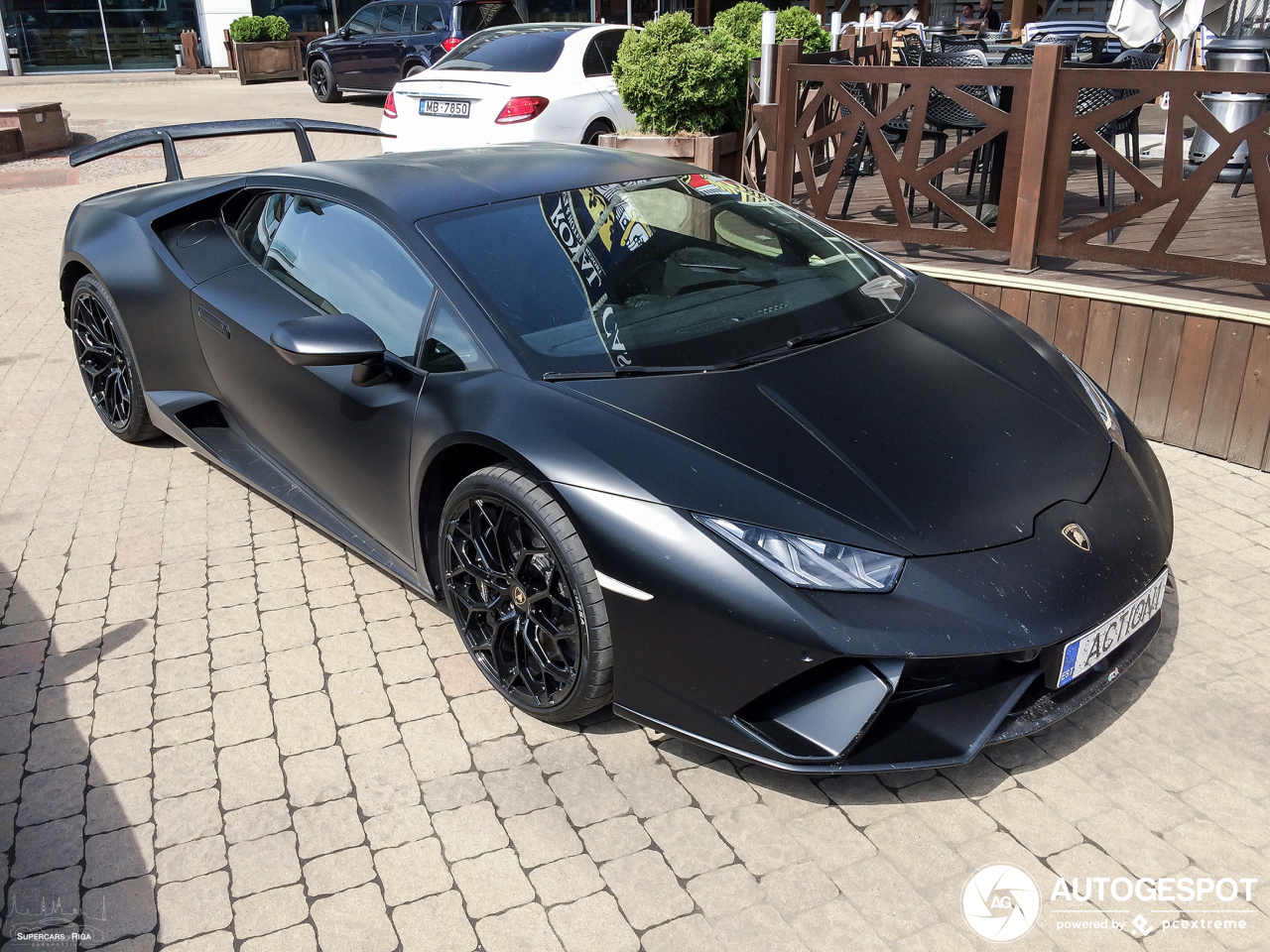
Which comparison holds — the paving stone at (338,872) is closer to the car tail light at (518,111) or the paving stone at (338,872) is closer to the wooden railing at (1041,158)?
the wooden railing at (1041,158)

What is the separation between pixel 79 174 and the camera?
13.0 m

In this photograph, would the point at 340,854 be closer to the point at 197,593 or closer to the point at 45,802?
the point at 45,802

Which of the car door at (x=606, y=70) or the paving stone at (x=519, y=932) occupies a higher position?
the car door at (x=606, y=70)

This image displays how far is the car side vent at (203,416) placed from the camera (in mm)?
4168

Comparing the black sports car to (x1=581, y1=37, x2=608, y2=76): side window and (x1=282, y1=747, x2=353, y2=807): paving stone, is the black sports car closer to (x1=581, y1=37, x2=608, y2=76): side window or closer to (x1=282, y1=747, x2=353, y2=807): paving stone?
(x1=282, y1=747, x2=353, y2=807): paving stone

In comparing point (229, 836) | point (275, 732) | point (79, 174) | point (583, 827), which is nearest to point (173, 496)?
point (275, 732)

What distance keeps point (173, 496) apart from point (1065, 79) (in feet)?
14.4

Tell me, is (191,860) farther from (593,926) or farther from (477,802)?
(593,926)

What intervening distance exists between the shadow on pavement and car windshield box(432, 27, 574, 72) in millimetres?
7209

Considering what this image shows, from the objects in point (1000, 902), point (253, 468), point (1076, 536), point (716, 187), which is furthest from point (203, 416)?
point (1000, 902)

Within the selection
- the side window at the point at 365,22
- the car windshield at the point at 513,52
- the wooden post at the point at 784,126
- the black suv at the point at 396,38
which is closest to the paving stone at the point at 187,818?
the wooden post at the point at 784,126

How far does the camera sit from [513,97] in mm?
9008

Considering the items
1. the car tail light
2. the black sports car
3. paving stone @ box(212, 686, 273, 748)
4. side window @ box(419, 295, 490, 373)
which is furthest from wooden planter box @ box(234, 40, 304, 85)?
paving stone @ box(212, 686, 273, 748)

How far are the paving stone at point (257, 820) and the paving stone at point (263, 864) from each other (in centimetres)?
2
